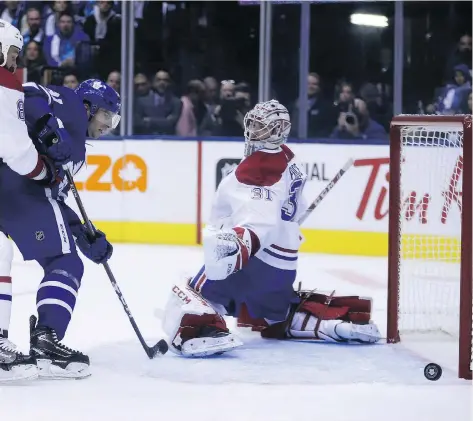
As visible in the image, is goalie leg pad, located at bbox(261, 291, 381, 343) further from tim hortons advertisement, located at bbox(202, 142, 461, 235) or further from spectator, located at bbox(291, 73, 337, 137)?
spectator, located at bbox(291, 73, 337, 137)

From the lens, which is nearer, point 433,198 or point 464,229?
point 464,229

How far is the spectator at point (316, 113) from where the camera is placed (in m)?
6.72

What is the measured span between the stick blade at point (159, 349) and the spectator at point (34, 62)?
465 cm

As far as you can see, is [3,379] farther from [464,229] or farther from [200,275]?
[464,229]

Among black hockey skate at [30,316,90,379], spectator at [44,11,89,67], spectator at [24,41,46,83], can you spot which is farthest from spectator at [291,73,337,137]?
black hockey skate at [30,316,90,379]

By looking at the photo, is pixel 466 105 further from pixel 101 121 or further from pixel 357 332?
pixel 101 121

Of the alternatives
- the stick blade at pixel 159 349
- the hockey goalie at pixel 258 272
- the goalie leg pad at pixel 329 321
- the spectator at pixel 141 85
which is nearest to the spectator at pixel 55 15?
the spectator at pixel 141 85

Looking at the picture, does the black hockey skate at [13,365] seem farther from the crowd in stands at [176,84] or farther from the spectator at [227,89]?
the spectator at [227,89]

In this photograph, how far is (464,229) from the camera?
2.93 meters

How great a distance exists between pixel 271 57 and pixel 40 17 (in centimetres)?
194

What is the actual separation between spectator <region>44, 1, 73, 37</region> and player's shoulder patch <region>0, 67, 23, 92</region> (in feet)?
16.4

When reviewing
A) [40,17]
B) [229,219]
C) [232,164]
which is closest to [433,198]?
[229,219]

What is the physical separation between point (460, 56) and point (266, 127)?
3687 millimetres

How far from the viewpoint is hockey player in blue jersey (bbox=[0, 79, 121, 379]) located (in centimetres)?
290
